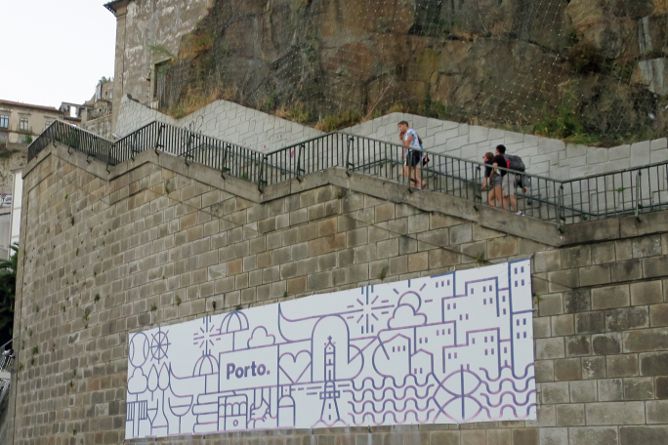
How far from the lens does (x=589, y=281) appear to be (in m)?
12.0

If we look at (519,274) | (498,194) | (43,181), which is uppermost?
(43,181)

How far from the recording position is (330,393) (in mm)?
14914

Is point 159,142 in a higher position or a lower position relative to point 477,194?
higher

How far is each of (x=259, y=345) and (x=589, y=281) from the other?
245 inches

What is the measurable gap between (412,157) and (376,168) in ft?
4.90

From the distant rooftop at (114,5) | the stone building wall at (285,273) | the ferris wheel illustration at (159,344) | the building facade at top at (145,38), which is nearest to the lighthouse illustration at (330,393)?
the stone building wall at (285,273)

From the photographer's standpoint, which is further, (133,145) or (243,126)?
(243,126)

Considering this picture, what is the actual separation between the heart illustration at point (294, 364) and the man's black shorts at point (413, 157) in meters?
3.35

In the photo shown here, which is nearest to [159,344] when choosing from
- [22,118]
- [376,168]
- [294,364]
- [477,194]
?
[294,364]

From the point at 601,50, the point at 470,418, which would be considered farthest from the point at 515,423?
the point at 601,50

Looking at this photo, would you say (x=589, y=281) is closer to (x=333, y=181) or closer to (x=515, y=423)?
(x=515, y=423)

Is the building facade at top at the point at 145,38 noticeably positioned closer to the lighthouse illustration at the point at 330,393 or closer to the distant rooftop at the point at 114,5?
the distant rooftop at the point at 114,5

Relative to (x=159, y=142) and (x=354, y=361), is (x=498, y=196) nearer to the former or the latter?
(x=354, y=361)

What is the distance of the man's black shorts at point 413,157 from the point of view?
1488 centimetres
